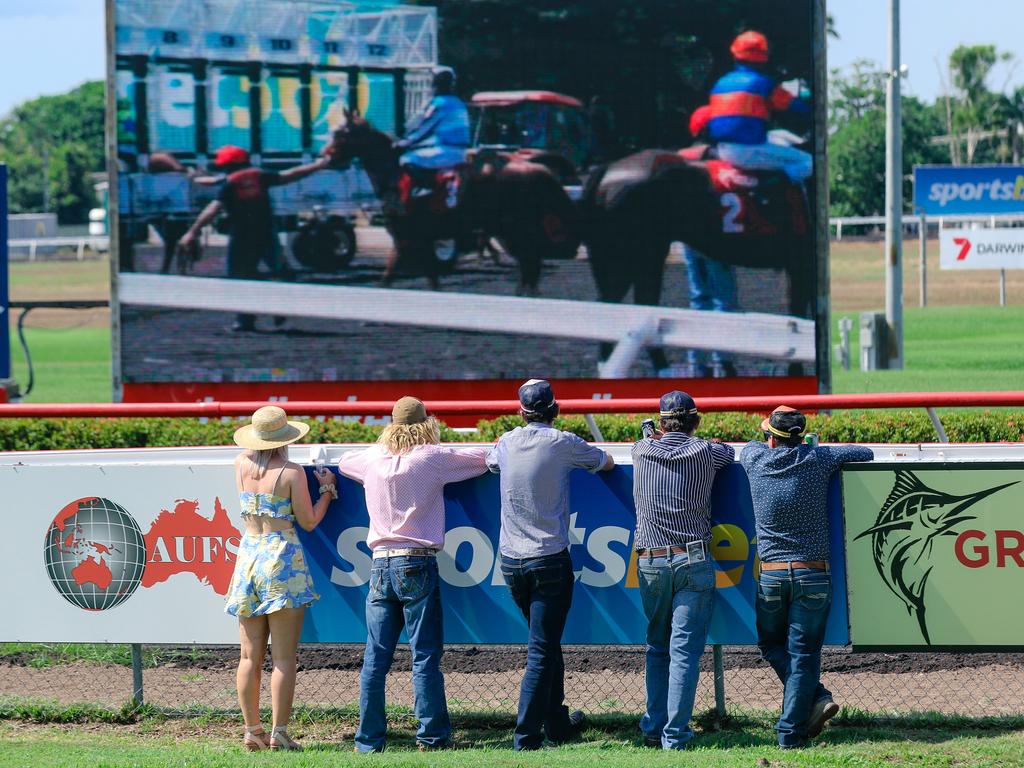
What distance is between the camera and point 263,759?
5.42 m

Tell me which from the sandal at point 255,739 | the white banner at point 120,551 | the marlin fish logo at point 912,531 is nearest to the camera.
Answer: the sandal at point 255,739

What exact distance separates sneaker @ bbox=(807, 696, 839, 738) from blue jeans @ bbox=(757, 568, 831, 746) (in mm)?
25

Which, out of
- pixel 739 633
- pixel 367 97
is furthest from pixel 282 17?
pixel 739 633

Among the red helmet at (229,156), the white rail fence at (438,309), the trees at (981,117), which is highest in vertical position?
the trees at (981,117)

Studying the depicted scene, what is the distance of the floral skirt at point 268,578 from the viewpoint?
574cm

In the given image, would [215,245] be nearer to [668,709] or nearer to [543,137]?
[543,137]

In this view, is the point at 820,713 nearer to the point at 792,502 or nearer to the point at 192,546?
the point at 792,502

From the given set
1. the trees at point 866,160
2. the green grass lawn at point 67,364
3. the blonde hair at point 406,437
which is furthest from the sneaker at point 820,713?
the trees at point 866,160

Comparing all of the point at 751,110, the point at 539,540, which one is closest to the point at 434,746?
the point at 539,540

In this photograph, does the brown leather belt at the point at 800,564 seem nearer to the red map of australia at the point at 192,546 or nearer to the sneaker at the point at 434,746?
the sneaker at the point at 434,746

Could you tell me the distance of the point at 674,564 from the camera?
5.63 meters

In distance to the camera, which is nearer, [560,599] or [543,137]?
[560,599]

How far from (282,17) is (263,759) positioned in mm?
8494

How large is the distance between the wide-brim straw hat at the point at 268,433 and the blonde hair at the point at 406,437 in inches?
15.9
